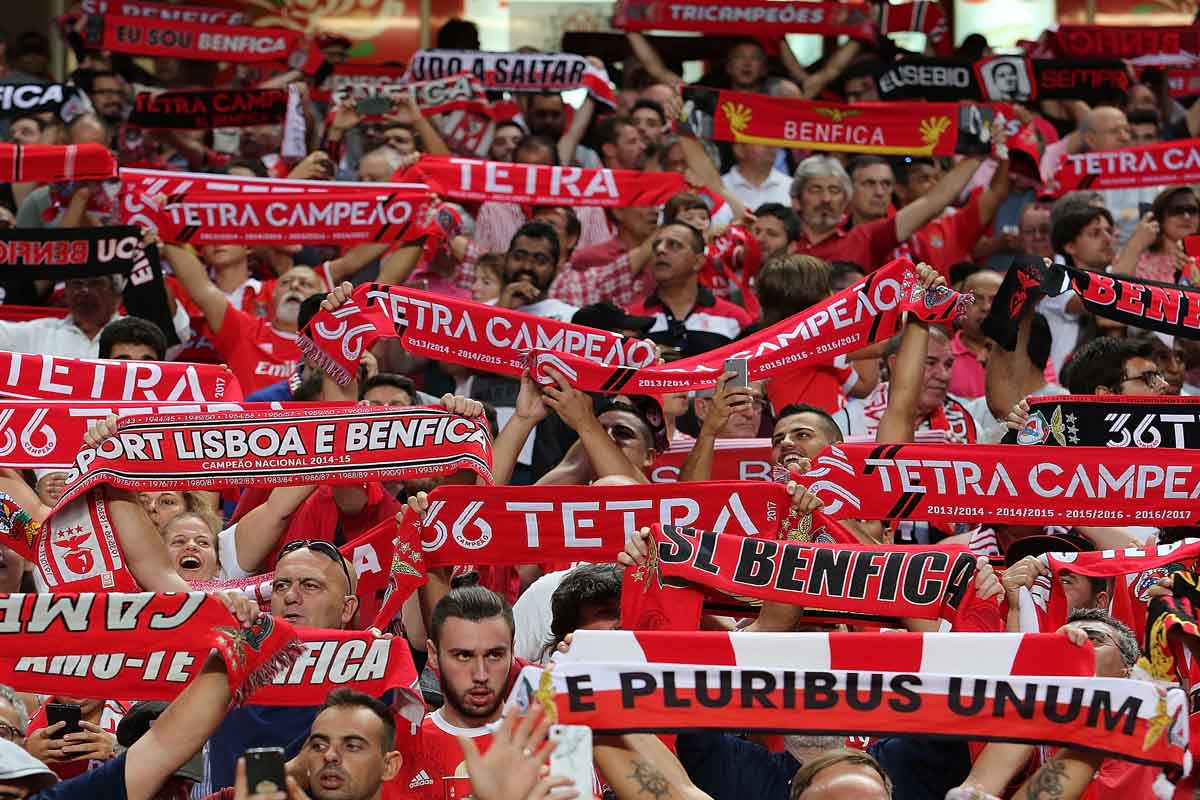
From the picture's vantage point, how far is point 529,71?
1273cm

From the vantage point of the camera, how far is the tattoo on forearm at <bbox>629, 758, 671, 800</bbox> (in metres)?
4.72

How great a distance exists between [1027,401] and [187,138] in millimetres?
7381

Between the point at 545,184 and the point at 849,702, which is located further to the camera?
the point at 545,184

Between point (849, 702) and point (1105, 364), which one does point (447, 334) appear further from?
point (849, 702)

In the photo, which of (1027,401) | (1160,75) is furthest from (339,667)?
(1160,75)

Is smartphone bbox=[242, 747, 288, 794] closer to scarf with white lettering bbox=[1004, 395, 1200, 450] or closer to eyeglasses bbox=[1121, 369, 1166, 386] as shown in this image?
scarf with white lettering bbox=[1004, 395, 1200, 450]

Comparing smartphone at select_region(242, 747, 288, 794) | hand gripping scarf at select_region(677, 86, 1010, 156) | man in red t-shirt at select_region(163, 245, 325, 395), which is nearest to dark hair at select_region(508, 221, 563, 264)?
man in red t-shirt at select_region(163, 245, 325, 395)

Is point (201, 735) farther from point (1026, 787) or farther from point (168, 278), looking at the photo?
point (168, 278)

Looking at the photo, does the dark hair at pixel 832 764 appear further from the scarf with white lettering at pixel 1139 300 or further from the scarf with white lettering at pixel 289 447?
the scarf with white lettering at pixel 1139 300

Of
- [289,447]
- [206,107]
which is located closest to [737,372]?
[289,447]

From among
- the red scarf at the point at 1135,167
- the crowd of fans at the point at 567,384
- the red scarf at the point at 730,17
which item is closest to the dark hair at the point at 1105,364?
the crowd of fans at the point at 567,384

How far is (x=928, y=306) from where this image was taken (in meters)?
7.53

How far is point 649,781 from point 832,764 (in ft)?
1.49

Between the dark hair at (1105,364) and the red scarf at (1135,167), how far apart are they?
10.4 feet
